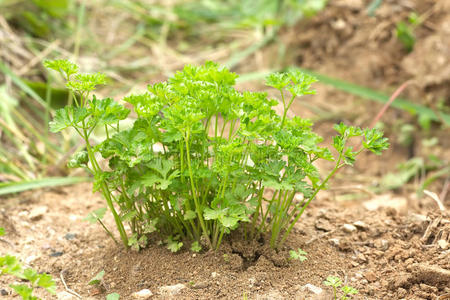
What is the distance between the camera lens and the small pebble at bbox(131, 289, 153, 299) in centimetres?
160

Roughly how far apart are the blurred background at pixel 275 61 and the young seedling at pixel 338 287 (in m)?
0.95

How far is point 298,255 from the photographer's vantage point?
1769 mm

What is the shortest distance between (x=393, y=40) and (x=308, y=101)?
2.71 ft

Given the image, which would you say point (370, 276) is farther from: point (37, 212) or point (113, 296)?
point (37, 212)

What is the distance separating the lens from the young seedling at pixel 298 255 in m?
1.75

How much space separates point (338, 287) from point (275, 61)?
3.11m

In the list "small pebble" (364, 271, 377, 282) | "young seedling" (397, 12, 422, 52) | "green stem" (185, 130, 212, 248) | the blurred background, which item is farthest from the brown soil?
"young seedling" (397, 12, 422, 52)

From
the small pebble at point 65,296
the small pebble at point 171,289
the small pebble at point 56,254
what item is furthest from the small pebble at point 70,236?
the small pebble at point 171,289

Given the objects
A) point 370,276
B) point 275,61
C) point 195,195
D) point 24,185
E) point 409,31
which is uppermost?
point 409,31

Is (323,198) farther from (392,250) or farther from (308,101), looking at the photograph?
(308,101)

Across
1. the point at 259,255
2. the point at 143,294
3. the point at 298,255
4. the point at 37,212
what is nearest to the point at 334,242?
the point at 298,255

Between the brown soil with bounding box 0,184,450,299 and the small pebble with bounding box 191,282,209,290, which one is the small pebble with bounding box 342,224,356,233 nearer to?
Result: the brown soil with bounding box 0,184,450,299

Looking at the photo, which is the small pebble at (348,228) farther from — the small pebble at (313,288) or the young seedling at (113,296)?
the young seedling at (113,296)

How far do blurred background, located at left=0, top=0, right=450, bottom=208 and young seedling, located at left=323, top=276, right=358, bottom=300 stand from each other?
95 centimetres
